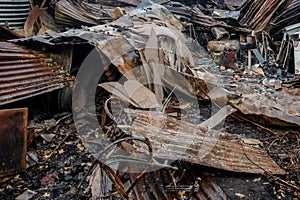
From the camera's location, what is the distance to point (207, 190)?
90.1 inches

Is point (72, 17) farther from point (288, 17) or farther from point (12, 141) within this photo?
point (288, 17)

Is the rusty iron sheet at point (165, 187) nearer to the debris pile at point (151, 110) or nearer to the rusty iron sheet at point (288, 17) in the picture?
the debris pile at point (151, 110)

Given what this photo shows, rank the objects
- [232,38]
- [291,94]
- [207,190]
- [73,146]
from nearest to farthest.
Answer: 1. [207,190]
2. [73,146]
3. [291,94]
4. [232,38]

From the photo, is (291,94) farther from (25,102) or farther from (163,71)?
(25,102)

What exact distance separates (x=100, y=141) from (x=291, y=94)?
3.10 m

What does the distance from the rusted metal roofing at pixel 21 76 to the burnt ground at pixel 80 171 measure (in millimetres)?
427

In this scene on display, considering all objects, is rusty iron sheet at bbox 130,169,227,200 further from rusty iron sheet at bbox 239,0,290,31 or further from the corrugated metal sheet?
rusty iron sheet at bbox 239,0,290,31

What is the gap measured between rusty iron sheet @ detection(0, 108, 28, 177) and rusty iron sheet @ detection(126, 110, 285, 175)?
37.7 inches

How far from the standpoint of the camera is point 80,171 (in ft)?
8.68

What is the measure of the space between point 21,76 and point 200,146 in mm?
2141

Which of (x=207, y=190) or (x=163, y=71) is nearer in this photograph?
(x=207, y=190)

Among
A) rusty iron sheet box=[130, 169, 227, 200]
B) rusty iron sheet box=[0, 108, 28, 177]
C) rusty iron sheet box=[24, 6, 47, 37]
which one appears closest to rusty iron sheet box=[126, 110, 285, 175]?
rusty iron sheet box=[130, 169, 227, 200]

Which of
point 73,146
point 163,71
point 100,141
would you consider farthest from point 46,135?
point 163,71

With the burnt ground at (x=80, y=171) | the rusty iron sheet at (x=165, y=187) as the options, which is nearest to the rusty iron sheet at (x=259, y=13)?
the burnt ground at (x=80, y=171)
